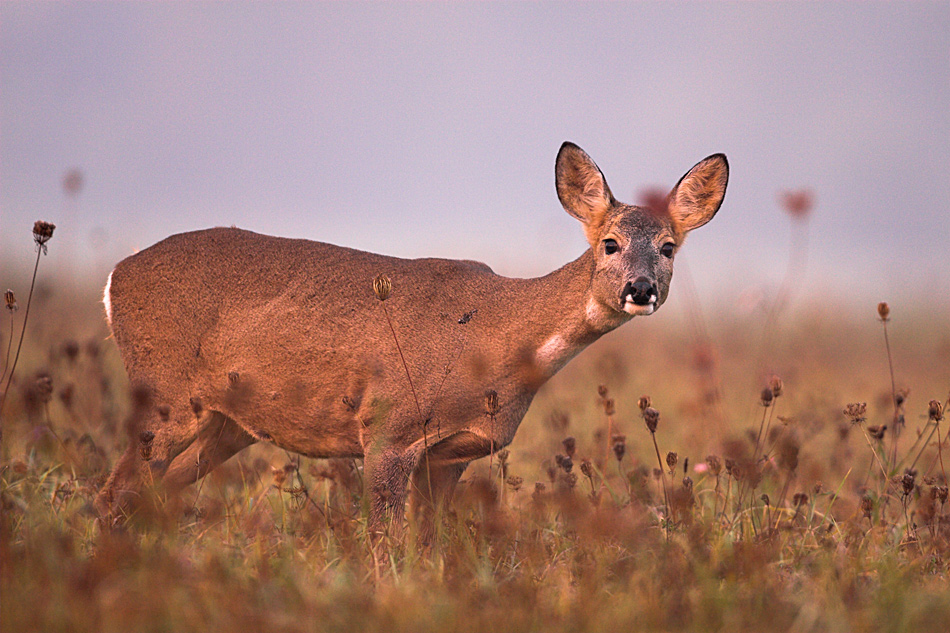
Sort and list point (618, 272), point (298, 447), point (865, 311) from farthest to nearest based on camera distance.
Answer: point (865, 311), point (298, 447), point (618, 272)

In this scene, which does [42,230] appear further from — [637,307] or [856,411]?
[856,411]

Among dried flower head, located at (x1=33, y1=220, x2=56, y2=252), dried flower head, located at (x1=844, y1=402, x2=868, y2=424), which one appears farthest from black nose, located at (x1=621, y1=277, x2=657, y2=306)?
dried flower head, located at (x1=33, y1=220, x2=56, y2=252)

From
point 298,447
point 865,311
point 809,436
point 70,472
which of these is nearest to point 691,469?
point 809,436

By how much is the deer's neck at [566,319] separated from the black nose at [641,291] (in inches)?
10.2

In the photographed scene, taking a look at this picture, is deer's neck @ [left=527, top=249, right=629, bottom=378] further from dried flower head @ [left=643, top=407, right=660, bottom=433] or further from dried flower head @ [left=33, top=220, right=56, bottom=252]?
dried flower head @ [left=33, top=220, right=56, bottom=252]

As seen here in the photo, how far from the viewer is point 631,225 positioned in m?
5.39

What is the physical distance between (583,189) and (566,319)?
35.8 inches

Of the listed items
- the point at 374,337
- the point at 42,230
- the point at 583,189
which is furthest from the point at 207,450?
the point at 583,189

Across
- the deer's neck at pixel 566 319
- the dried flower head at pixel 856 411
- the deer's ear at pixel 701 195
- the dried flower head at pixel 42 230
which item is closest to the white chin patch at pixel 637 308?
the deer's neck at pixel 566 319

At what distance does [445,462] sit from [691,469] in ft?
8.76

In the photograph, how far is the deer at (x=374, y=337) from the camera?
16.9ft

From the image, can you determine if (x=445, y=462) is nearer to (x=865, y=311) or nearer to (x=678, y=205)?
(x=678, y=205)

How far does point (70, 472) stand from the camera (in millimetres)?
6117

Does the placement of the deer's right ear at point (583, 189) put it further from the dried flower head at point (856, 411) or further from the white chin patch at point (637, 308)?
the dried flower head at point (856, 411)
